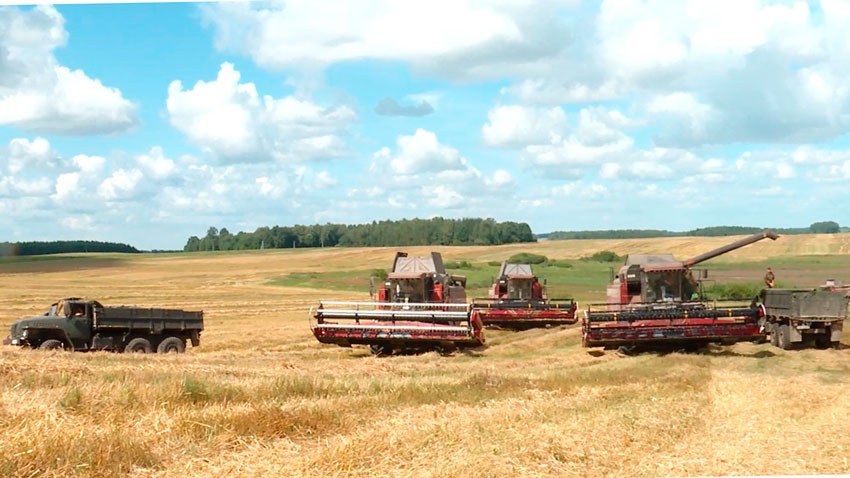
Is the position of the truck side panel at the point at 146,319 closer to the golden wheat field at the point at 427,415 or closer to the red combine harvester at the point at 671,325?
the golden wheat field at the point at 427,415

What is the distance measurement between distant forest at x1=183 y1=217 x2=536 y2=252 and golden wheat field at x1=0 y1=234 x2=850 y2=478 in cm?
8685

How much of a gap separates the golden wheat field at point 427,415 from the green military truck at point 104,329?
3001 millimetres

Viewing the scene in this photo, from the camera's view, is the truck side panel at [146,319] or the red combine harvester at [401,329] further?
the truck side panel at [146,319]

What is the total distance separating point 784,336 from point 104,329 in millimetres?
17488

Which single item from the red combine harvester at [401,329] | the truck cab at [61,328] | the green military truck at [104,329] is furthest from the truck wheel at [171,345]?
the red combine harvester at [401,329]

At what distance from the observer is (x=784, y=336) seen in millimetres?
21562

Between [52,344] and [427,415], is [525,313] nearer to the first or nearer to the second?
[52,344]

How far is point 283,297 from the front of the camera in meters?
52.2

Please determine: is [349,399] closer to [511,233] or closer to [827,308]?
[827,308]

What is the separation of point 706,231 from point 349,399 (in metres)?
93.2

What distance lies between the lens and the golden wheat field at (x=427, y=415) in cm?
764

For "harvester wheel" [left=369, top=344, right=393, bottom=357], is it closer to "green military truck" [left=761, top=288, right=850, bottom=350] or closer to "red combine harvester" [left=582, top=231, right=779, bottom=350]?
"red combine harvester" [left=582, top=231, right=779, bottom=350]

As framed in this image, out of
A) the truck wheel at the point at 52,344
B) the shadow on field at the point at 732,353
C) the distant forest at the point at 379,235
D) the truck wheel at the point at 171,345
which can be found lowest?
the shadow on field at the point at 732,353

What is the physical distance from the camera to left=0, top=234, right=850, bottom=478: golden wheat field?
301 inches
